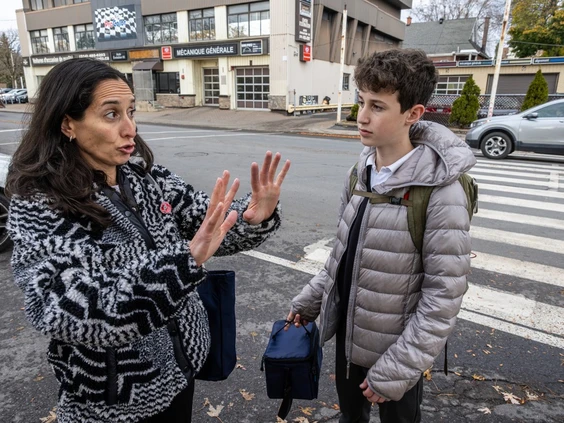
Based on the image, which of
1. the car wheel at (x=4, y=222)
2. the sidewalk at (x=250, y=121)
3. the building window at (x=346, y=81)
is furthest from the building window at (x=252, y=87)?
the car wheel at (x=4, y=222)

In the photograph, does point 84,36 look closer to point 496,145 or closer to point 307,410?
point 496,145

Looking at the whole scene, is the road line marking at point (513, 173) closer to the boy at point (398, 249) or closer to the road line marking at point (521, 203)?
the road line marking at point (521, 203)

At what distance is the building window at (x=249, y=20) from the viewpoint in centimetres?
2697

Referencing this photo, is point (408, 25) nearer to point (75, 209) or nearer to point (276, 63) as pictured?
point (276, 63)

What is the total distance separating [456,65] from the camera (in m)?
37.2

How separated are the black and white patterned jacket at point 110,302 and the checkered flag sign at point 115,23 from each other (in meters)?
35.9

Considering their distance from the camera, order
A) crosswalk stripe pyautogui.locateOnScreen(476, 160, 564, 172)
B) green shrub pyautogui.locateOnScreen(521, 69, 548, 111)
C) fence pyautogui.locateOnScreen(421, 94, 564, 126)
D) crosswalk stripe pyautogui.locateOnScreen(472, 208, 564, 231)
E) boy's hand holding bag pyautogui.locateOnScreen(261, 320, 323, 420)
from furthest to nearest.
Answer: fence pyautogui.locateOnScreen(421, 94, 564, 126), green shrub pyautogui.locateOnScreen(521, 69, 548, 111), crosswalk stripe pyautogui.locateOnScreen(476, 160, 564, 172), crosswalk stripe pyautogui.locateOnScreen(472, 208, 564, 231), boy's hand holding bag pyautogui.locateOnScreen(261, 320, 323, 420)

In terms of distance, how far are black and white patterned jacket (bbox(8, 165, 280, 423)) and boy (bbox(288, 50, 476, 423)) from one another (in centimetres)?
72

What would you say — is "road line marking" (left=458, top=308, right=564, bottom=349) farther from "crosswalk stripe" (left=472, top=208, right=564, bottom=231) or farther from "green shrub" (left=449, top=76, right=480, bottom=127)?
"green shrub" (left=449, top=76, right=480, bottom=127)

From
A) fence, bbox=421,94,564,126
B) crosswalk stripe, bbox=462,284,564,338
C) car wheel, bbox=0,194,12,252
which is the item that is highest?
fence, bbox=421,94,564,126

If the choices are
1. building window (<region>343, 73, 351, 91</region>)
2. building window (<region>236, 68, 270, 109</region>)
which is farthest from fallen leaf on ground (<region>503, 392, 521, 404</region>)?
building window (<region>343, 73, 351, 91</region>)

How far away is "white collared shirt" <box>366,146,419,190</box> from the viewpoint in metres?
1.81

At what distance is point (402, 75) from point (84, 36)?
41.4 m

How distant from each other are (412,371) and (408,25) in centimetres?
6077
